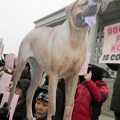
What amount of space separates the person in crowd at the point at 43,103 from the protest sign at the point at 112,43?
46 cm

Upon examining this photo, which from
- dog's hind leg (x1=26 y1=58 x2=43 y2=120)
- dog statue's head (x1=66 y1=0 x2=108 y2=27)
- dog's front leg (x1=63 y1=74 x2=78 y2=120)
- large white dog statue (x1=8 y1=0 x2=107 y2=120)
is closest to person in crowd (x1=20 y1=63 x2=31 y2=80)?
dog's hind leg (x1=26 y1=58 x2=43 y2=120)

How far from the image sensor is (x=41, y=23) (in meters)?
3.44

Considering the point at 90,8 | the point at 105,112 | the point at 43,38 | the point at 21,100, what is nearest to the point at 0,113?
the point at 21,100

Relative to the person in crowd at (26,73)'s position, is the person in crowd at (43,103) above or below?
below

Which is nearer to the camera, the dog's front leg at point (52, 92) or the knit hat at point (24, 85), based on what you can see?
the dog's front leg at point (52, 92)

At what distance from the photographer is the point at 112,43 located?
2510mm

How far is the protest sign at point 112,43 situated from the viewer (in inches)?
98.0

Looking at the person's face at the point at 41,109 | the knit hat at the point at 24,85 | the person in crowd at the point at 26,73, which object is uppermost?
the person in crowd at the point at 26,73

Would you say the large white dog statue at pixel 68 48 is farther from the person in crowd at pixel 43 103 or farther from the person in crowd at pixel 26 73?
the person in crowd at pixel 26 73

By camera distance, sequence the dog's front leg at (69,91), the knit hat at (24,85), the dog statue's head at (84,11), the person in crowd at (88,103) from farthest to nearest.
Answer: the person in crowd at (88,103), the knit hat at (24,85), the dog's front leg at (69,91), the dog statue's head at (84,11)

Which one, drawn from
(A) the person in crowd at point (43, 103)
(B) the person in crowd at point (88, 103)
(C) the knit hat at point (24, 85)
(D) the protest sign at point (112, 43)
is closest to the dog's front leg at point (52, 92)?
(A) the person in crowd at point (43, 103)

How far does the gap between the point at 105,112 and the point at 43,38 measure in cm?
940

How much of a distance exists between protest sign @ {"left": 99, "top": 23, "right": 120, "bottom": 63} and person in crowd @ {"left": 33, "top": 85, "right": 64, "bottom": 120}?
46 cm

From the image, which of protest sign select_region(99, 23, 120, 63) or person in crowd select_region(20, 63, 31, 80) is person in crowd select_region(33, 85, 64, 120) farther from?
protest sign select_region(99, 23, 120, 63)
